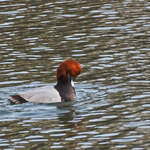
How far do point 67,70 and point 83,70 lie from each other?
74.3 inches

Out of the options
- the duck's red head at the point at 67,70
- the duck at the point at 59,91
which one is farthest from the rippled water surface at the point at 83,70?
the duck's red head at the point at 67,70

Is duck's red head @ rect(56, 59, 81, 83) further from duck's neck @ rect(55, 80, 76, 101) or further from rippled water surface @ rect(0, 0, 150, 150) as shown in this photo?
rippled water surface @ rect(0, 0, 150, 150)

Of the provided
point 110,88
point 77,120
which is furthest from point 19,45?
point 77,120

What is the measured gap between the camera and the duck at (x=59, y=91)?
13.5 m

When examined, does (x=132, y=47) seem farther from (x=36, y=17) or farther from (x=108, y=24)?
(x=36, y=17)

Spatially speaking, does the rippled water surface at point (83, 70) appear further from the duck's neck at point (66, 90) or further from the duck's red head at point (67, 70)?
the duck's red head at point (67, 70)

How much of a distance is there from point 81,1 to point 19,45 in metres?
5.06

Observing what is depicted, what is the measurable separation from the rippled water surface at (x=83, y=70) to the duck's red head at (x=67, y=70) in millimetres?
532

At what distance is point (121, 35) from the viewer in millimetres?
18469

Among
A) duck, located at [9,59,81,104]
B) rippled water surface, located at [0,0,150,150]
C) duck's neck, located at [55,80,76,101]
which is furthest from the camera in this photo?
duck's neck, located at [55,80,76,101]

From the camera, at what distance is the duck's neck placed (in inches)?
546

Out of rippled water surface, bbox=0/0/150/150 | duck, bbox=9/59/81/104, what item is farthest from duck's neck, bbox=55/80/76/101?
rippled water surface, bbox=0/0/150/150

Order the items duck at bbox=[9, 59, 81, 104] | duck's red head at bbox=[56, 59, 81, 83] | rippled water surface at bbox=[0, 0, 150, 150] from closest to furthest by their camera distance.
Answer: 1. rippled water surface at bbox=[0, 0, 150, 150]
2. duck at bbox=[9, 59, 81, 104]
3. duck's red head at bbox=[56, 59, 81, 83]

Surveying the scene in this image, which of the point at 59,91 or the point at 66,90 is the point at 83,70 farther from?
the point at 59,91
